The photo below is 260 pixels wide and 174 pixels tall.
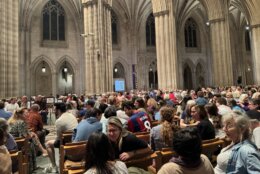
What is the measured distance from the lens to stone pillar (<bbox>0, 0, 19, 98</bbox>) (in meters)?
10.3

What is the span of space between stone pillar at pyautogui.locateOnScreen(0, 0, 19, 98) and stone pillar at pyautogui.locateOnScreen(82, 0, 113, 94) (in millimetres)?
6017

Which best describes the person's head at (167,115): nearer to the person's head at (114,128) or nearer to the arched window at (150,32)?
the person's head at (114,128)

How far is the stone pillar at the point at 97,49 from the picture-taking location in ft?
54.5

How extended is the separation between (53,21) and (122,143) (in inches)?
1049

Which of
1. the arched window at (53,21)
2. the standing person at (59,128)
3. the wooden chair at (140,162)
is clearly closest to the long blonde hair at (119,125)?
the wooden chair at (140,162)

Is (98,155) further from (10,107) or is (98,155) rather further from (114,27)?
(114,27)

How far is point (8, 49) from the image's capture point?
34.9 ft

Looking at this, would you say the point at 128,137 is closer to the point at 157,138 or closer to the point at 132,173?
the point at 132,173

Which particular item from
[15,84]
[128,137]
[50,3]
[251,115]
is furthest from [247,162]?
[50,3]

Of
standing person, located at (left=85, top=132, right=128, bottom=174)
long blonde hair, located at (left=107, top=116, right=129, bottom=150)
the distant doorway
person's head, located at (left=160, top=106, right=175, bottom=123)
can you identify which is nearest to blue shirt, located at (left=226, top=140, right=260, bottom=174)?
standing person, located at (left=85, top=132, right=128, bottom=174)

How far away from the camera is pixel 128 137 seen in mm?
3156

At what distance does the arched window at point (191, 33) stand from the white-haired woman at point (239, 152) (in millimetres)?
33209

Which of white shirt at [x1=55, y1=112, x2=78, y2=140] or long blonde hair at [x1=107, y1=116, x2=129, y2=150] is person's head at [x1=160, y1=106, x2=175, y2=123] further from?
white shirt at [x1=55, y1=112, x2=78, y2=140]

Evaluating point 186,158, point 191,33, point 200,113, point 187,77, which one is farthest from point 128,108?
point 191,33
